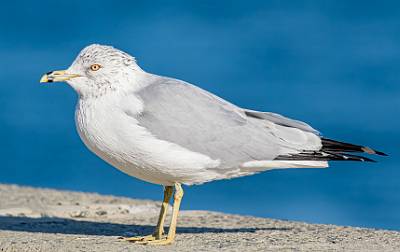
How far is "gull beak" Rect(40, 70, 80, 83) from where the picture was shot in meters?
8.73

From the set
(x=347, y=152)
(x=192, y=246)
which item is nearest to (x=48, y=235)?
(x=192, y=246)

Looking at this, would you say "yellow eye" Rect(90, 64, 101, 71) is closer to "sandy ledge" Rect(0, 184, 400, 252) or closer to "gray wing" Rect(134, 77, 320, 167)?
"gray wing" Rect(134, 77, 320, 167)

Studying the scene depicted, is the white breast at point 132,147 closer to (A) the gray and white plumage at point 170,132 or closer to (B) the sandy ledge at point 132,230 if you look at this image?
(A) the gray and white plumage at point 170,132

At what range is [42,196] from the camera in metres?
14.0

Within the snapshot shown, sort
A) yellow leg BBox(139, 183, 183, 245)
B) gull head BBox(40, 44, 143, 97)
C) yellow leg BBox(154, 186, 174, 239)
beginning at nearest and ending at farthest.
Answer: gull head BBox(40, 44, 143, 97)
yellow leg BBox(139, 183, 183, 245)
yellow leg BBox(154, 186, 174, 239)

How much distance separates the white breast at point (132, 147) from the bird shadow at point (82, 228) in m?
1.62

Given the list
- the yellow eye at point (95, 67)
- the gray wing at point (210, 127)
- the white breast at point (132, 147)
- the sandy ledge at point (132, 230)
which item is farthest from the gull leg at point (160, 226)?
the yellow eye at point (95, 67)

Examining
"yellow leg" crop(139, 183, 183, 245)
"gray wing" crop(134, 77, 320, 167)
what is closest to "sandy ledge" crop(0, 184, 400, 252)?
"yellow leg" crop(139, 183, 183, 245)

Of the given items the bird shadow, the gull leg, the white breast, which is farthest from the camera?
the bird shadow

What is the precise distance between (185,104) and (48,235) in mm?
2324

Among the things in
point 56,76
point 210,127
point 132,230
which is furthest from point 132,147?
point 132,230

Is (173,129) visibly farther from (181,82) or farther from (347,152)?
(347,152)

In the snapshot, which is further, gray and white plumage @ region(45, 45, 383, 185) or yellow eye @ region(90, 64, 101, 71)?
yellow eye @ region(90, 64, 101, 71)

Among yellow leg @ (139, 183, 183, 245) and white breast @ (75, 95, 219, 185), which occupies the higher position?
white breast @ (75, 95, 219, 185)
